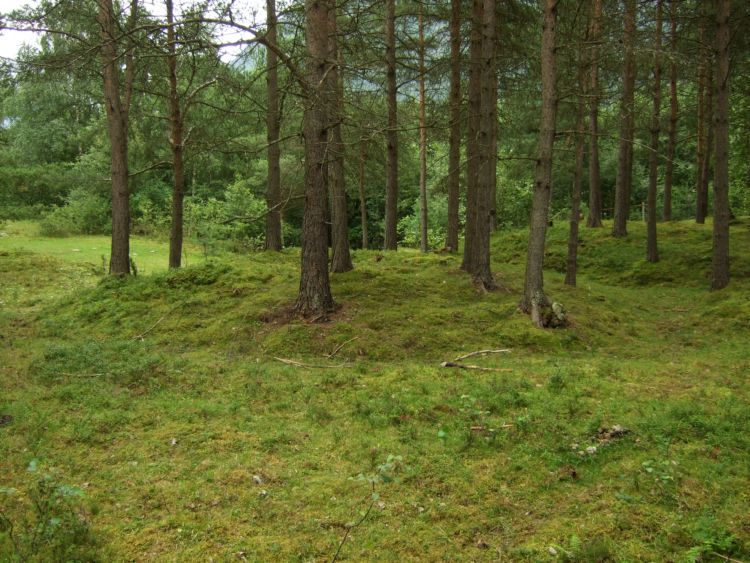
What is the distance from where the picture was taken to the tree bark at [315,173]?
8695 millimetres

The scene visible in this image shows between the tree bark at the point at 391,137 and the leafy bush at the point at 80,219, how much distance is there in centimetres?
1445

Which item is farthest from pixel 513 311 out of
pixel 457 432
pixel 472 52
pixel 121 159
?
pixel 121 159

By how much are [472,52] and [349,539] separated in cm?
1102

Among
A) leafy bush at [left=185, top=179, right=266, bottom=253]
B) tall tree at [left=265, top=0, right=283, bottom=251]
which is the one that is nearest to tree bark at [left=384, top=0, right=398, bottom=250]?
tall tree at [left=265, top=0, right=283, bottom=251]

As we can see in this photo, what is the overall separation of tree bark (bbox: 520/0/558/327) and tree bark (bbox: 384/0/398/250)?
370 centimetres

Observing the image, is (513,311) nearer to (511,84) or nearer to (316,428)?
(316,428)

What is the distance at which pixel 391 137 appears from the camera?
51.0 feet

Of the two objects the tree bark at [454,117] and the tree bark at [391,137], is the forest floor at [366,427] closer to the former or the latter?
the tree bark at [454,117]

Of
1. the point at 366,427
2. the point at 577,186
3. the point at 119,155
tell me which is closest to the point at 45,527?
the point at 366,427

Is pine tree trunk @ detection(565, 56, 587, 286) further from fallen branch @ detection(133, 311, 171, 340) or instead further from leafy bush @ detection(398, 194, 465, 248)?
leafy bush @ detection(398, 194, 465, 248)

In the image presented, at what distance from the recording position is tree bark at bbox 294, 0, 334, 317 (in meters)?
8.70

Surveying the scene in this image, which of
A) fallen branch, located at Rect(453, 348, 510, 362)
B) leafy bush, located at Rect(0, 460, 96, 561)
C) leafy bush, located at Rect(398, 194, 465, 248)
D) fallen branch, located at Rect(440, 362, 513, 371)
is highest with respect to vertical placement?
leafy bush, located at Rect(398, 194, 465, 248)

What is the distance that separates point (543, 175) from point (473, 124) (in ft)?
13.9

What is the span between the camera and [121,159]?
12188mm
